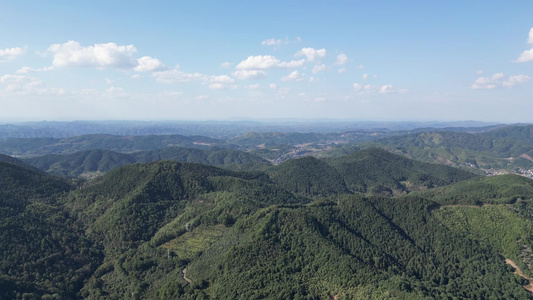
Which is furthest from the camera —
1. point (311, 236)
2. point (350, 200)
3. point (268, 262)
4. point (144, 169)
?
point (144, 169)

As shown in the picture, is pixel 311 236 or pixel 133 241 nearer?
pixel 311 236

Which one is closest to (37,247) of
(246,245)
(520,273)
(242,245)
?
(242,245)

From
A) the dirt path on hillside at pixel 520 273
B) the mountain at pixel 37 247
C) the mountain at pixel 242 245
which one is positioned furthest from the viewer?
the dirt path on hillside at pixel 520 273

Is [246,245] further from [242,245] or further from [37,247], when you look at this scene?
[37,247]

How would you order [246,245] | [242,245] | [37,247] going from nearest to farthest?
[246,245] < [242,245] < [37,247]

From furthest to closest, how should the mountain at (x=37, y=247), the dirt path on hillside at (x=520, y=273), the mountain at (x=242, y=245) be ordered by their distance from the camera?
the dirt path on hillside at (x=520, y=273) < the mountain at (x=37, y=247) < the mountain at (x=242, y=245)

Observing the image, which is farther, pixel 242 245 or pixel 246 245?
pixel 242 245

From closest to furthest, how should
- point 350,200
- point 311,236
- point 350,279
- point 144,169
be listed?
point 350,279, point 311,236, point 350,200, point 144,169

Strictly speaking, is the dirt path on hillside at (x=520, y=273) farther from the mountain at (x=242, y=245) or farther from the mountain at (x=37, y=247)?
the mountain at (x=37, y=247)

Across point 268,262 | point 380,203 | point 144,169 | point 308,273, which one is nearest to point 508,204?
point 380,203

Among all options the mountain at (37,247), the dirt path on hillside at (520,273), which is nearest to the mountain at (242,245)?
the mountain at (37,247)

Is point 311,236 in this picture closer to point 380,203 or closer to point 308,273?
point 308,273
